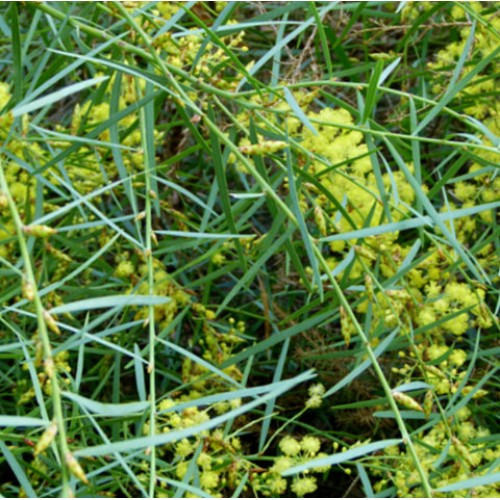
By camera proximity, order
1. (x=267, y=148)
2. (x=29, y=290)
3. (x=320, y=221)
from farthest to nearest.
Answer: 1. (x=320, y=221)
2. (x=267, y=148)
3. (x=29, y=290)


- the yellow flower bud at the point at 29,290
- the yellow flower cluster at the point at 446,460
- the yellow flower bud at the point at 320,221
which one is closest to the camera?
the yellow flower bud at the point at 29,290

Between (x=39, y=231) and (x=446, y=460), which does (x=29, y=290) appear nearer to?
(x=39, y=231)

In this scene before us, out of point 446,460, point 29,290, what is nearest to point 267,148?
point 29,290

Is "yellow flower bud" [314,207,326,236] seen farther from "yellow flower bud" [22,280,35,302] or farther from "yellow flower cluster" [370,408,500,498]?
"yellow flower bud" [22,280,35,302]

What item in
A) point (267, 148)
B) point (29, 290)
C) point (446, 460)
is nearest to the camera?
point (29, 290)

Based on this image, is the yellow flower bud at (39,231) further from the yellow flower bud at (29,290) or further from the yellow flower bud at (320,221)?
the yellow flower bud at (320,221)

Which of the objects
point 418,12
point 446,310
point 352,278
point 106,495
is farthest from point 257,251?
point 418,12

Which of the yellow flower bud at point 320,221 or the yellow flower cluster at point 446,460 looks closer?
the yellow flower bud at point 320,221

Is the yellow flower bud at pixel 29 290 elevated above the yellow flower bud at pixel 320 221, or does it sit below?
above

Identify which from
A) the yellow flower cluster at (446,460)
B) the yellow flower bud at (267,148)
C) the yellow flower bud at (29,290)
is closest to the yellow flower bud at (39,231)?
the yellow flower bud at (29,290)

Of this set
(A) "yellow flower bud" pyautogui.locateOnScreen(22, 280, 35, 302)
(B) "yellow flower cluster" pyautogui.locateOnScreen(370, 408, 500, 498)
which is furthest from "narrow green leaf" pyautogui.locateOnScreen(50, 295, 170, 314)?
(B) "yellow flower cluster" pyautogui.locateOnScreen(370, 408, 500, 498)

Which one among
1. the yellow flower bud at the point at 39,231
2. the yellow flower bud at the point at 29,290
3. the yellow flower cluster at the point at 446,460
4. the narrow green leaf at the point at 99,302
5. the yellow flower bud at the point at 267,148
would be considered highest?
the yellow flower bud at the point at 39,231

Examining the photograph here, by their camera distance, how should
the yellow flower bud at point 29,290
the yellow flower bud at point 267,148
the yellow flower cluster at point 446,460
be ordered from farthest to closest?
the yellow flower cluster at point 446,460 < the yellow flower bud at point 267,148 < the yellow flower bud at point 29,290
